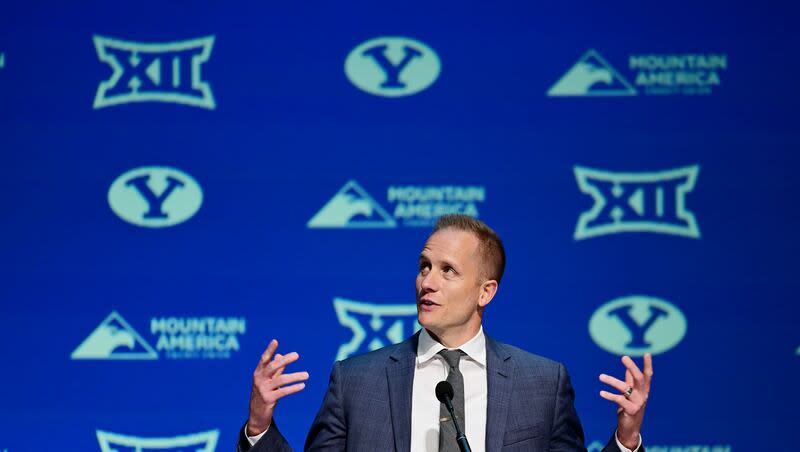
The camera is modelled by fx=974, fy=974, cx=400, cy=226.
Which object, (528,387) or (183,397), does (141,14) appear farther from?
(528,387)

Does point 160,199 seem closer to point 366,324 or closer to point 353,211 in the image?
point 353,211

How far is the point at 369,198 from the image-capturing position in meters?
3.92

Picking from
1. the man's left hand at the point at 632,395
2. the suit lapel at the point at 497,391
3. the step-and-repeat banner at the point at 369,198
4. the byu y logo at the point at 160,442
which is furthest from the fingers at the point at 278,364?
the byu y logo at the point at 160,442

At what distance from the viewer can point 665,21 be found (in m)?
3.91

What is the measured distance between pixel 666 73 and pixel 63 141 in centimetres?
246

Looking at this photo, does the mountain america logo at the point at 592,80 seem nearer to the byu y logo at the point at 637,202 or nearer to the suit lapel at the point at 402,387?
the byu y logo at the point at 637,202

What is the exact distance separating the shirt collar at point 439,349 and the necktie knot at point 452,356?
0.01 meters

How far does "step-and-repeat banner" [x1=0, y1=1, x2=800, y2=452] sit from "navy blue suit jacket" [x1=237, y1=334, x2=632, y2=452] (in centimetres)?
100

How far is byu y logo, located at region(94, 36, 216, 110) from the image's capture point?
157 inches

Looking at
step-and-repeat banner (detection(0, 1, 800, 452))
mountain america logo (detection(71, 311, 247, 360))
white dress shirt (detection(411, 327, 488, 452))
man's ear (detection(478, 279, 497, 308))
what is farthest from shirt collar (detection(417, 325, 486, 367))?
mountain america logo (detection(71, 311, 247, 360))

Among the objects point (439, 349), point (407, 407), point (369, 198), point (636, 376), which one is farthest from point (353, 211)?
point (636, 376)

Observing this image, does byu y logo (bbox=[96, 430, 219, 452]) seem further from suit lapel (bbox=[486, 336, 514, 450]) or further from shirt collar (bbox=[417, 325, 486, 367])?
suit lapel (bbox=[486, 336, 514, 450])

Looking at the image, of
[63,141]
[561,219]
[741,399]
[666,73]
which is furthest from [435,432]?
[63,141]

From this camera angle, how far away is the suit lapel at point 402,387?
107 inches
